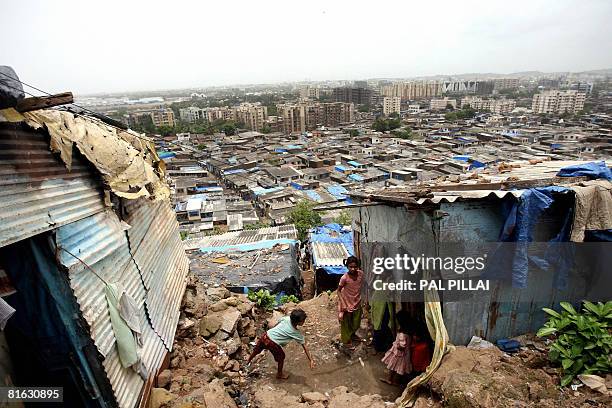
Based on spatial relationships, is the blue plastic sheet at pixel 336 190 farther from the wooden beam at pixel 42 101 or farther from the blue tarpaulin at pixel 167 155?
the wooden beam at pixel 42 101

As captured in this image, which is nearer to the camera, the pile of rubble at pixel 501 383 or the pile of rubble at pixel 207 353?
the pile of rubble at pixel 501 383

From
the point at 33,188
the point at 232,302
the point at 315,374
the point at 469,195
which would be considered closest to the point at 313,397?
the point at 315,374

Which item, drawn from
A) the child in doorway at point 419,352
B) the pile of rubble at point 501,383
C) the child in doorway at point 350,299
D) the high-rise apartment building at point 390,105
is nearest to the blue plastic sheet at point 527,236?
the pile of rubble at point 501,383

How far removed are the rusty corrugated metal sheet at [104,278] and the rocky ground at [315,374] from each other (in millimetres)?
425

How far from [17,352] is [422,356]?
3.87 meters

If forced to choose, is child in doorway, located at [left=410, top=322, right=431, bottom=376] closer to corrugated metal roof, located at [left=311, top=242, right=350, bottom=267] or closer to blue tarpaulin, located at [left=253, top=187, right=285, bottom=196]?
corrugated metal roof, located at [left=311, top=242, right=350, bottom=267]

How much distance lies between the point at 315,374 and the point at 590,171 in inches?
163

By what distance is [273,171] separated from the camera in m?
33.7

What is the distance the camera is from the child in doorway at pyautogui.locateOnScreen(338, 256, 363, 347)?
457 cm

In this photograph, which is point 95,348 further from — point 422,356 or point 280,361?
point 422,356

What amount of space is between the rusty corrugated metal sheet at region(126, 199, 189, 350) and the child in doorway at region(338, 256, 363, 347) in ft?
7.34

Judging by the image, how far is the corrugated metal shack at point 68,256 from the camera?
98.4 inches

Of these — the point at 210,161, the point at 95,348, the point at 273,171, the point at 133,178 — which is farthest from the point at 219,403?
the point at 210,161

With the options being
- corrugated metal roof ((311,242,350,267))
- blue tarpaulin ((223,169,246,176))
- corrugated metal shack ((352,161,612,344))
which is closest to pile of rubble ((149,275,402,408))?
corrugated metal shack ((352,161,612,344))
